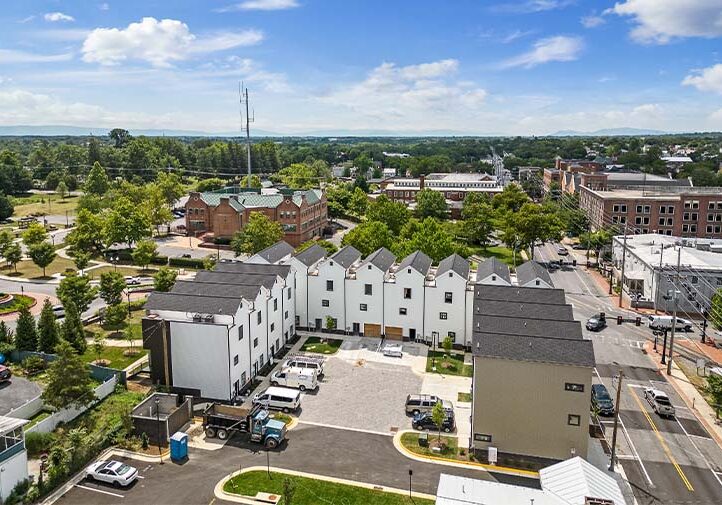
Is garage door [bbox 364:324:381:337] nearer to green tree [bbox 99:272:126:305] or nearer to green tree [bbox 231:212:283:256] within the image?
green tree [bbox 99:272:126:305]

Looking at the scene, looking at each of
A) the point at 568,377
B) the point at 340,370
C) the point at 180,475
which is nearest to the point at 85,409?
the point at 180,475

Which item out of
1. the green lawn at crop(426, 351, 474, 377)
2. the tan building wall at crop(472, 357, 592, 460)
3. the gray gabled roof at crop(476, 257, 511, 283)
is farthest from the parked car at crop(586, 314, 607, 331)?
the tan building wall at crop(472, 357, 592, 460)

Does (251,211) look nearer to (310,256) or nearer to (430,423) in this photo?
(310,256)

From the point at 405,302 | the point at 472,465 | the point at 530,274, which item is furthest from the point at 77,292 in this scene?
the point at 530,274

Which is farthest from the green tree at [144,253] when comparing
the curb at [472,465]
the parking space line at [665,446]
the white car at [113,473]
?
the parking space line at [665,446]

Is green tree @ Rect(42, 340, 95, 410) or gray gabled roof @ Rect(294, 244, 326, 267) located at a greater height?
gray gabled roof @ Rect(294, 244, 326, 267)

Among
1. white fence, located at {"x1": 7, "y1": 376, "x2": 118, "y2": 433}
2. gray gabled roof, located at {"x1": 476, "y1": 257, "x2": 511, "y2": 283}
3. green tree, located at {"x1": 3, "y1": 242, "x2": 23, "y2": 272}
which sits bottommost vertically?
white fence, located at {"x1": 7, "y1": 376, "x2": 118, "y2": 433}

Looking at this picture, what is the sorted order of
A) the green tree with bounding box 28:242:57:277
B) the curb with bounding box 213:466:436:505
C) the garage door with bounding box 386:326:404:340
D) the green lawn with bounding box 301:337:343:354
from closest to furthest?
the curb with bounding box 213:466:436:505, the green lawn with bounding box 301:337:343:354, the garage door with bounding box 386:326:404:340, the green tree with bounding box 28:242:57:277
